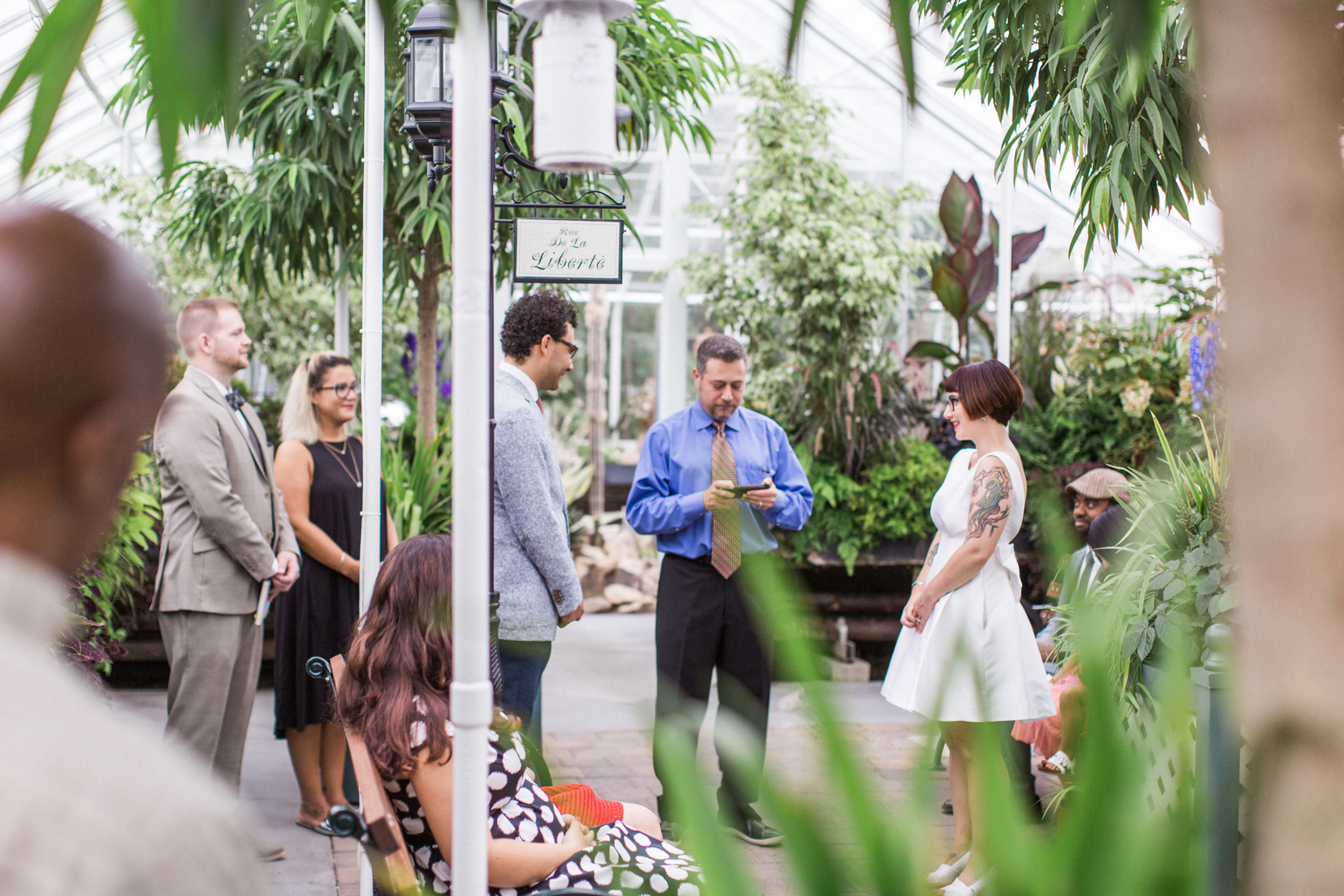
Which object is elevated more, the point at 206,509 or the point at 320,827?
the point at 206,509

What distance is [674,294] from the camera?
8.54 meters

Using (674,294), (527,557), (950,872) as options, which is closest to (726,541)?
(527,557)

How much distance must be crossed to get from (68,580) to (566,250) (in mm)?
2603

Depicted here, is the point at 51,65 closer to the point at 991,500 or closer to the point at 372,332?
the point at 372,332

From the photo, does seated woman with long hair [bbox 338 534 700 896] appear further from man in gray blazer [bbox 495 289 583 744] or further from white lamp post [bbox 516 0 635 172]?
white lamp post [bbox 516 0 635 172]

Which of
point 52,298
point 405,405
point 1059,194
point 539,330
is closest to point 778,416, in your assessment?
point 539,330

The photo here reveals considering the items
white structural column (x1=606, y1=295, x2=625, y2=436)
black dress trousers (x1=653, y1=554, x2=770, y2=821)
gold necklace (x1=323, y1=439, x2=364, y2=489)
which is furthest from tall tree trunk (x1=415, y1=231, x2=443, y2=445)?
white structural column (x1=606, y1=295, x2=625, y2=436)

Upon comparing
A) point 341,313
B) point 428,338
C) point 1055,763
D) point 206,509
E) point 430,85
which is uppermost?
point 430,85

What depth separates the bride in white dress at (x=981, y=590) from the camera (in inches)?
123

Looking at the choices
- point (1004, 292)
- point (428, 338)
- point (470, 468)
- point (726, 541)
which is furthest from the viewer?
point (1004, 292)

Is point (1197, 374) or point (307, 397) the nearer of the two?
point (307, 397)

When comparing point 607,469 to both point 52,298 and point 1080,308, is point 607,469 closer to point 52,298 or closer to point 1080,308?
point 1080,308

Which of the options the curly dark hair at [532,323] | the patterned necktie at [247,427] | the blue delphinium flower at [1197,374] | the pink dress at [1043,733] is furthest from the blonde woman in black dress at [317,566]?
the blue delphinium flower at [1197,374]

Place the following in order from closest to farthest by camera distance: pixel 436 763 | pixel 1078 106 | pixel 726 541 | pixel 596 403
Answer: pixel 436 763, pixel 1078 106, pixel 726 541, pixel 596 403
